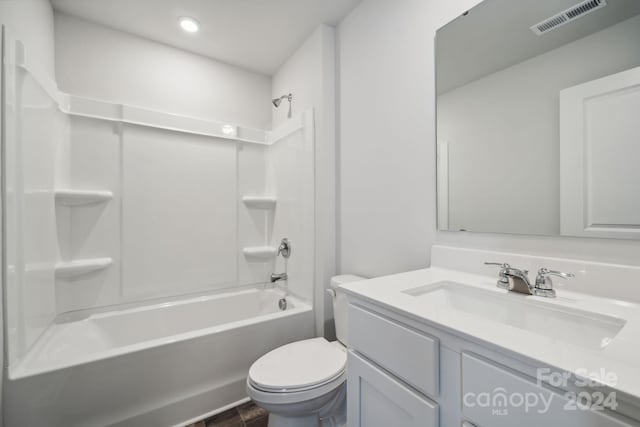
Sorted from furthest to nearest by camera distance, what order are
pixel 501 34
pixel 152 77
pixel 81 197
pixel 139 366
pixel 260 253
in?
pixel 260 253
pixel 152 77
pixel 81 197
pixel 139 366
pixel 501 34

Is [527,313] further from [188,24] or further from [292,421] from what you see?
[188,24]

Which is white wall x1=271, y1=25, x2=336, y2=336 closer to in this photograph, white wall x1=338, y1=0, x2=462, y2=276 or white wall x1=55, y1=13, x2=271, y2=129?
white wall x1=338, y1=0, x2=462, y2=276

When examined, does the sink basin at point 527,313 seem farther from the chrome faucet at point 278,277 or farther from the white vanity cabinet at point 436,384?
the chrome faucet at point 278,277

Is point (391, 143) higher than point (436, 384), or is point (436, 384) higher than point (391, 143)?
point (391, 143)

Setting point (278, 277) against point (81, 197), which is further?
point (278, 277)

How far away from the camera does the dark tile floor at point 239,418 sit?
59.0 inches

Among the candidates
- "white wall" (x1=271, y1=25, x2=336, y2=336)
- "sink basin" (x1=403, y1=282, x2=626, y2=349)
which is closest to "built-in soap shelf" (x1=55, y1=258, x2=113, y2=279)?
"white wall" (x1=271, y1=25, x2=336, y2=336)

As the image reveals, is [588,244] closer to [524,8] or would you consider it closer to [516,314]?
[516,314]

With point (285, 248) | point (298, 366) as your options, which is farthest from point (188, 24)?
point (298, 366)

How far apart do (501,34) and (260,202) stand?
2.02m

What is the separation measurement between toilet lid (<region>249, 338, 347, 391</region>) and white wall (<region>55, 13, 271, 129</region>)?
204cm

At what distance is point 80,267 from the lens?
176 cm

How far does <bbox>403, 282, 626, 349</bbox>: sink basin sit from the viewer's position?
2.21 ft

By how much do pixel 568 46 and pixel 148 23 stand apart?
8.07ft
